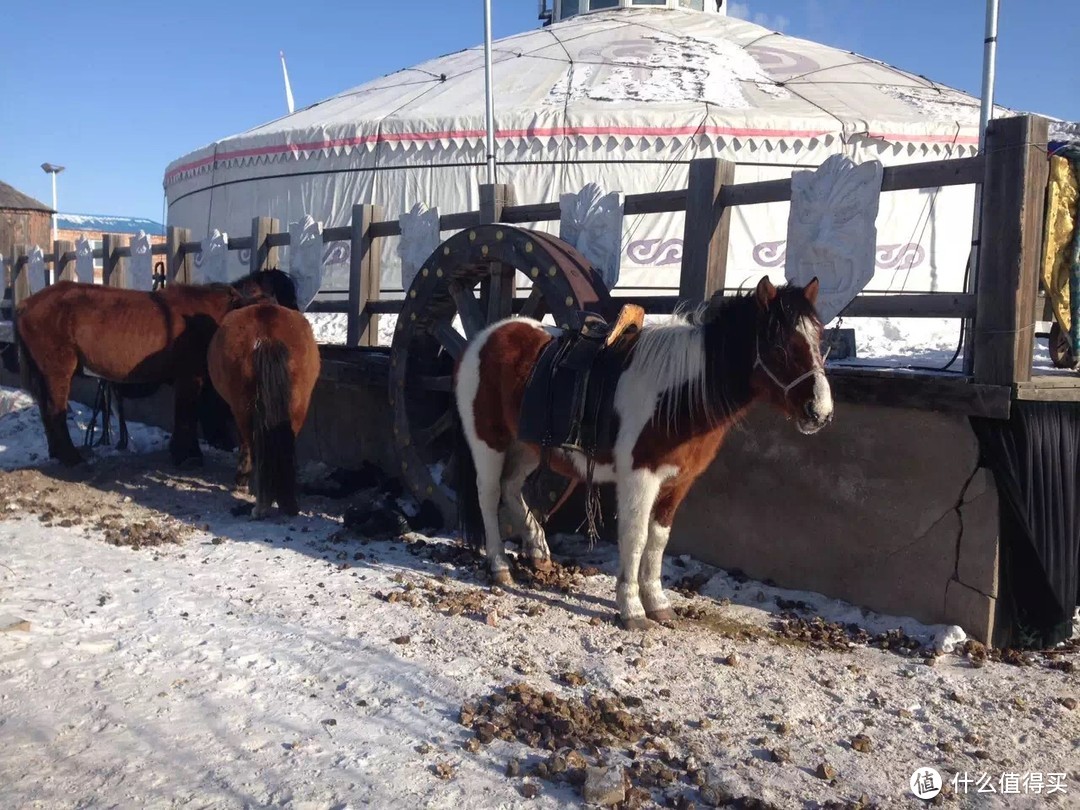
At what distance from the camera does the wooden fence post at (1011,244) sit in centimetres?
359

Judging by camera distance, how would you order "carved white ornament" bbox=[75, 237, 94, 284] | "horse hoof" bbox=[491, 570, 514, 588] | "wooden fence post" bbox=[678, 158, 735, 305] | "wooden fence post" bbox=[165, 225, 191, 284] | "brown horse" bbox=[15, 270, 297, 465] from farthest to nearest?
1. "carved white ornament" bbox=[75, 237, 94, 284]
2. "wooden fence post" bbox=[165, 225, 191, 284]
3. "brown horse" bbox=[15, 270, 297, 465]
4. "wooden fence post" bbox=[678, 158, 735, 305]
5. "horse hoof" bbox=[491, 570, 514, 588]

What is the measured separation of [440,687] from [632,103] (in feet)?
39.6

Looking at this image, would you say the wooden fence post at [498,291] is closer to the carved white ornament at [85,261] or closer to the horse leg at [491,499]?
the horse leg at [491,499]

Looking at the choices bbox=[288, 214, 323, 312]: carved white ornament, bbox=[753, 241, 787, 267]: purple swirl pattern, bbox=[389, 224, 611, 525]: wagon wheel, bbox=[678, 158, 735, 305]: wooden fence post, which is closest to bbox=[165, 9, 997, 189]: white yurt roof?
bbox=[753, 241, 787, 267]: purple swirl pattern

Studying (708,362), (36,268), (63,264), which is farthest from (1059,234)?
(36,268)

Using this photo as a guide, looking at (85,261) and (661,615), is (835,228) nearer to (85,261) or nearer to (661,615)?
(661,615)

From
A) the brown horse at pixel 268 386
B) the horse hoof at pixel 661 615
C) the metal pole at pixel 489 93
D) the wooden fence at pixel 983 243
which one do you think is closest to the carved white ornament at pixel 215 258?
the metal pole at pixel 489 93

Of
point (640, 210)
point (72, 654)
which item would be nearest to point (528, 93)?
point (640, 210)

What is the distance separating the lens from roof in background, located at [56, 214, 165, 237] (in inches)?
1726

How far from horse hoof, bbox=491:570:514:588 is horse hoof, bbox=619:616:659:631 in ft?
2.74

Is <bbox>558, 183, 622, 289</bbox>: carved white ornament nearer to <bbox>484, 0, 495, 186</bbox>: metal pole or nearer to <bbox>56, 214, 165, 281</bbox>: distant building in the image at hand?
<bbox>484, 0, 495, 186</bbox>: metal pole

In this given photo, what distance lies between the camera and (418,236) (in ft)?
22.3

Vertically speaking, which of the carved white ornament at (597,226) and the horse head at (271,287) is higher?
the carved white ornament at (597,226)

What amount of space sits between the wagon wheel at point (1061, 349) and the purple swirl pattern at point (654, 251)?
8.69 m
